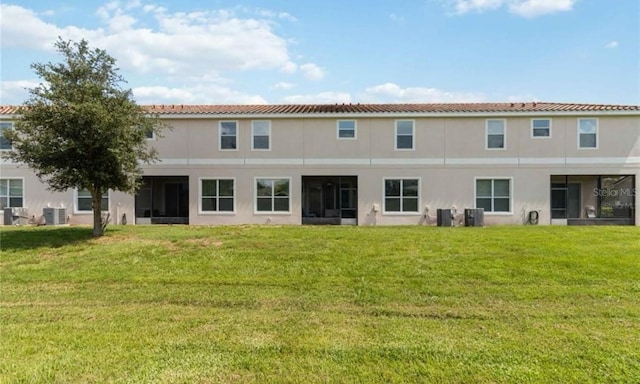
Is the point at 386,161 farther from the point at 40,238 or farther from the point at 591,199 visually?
the point at 40,238

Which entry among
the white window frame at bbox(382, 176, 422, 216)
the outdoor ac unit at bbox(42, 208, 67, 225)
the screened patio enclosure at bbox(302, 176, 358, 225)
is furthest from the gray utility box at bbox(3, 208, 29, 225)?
the white window frame at bbox(382, 176, 422, 216)

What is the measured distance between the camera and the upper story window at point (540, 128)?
16.7 metres

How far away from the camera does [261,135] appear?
687 inches

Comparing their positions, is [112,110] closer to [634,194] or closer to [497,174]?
[497,174]

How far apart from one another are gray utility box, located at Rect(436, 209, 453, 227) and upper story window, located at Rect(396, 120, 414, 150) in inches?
120

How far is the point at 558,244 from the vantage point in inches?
398

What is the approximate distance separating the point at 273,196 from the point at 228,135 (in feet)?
11.0

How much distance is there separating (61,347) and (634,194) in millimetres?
20388

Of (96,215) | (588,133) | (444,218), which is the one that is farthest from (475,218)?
(96,215)

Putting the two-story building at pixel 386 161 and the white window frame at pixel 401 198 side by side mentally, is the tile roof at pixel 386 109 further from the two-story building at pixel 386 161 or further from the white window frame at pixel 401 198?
the white window frame at pixel 401 198

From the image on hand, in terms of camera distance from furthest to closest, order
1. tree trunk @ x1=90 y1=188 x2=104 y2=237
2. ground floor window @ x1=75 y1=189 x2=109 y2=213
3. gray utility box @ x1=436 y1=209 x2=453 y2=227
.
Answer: ground floor window @ x1=75 y1=189 x2=109 y2=213
gray utility box @ x1=436 y1=209 x2=453 y2=227
tree trunk @ x1=90 y1=188 x2=104 y2=237

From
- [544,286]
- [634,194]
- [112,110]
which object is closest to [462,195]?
[634,194]

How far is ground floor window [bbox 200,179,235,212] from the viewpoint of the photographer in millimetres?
17422

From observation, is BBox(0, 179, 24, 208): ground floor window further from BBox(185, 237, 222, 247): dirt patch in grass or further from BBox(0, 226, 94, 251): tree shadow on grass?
BBox(185, 237, 222, 247): dirt patch in grass
